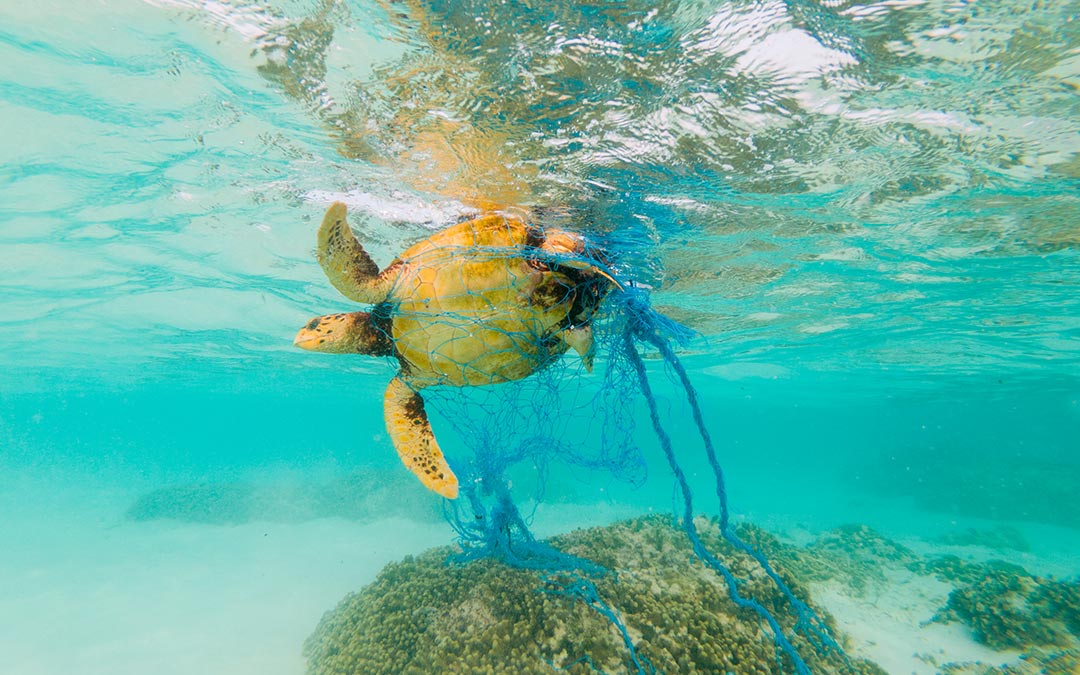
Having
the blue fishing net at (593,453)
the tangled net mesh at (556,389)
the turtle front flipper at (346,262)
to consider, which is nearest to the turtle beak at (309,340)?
the turtle front flipper at (346,262)

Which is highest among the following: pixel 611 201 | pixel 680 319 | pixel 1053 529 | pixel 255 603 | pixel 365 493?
pixel 611 201

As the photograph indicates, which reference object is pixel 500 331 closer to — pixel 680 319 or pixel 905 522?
pixel 680 319

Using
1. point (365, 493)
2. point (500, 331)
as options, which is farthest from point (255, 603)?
point (500, 331)

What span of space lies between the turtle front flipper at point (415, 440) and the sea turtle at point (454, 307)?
11 mm

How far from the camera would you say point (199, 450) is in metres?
102

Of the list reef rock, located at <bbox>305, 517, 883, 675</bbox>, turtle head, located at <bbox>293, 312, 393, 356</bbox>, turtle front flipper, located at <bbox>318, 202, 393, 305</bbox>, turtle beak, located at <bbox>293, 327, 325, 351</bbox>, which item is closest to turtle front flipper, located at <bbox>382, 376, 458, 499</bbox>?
turtle head, located at <bbox>293, 312, 393, 356</bbox>

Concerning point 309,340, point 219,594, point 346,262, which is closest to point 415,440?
point 309,340

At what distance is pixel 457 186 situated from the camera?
8164mm

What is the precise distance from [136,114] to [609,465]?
8999 millimetres

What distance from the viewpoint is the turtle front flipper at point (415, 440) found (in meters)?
4.31

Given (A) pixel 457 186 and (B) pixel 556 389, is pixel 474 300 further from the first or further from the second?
(A) pixel 457 186

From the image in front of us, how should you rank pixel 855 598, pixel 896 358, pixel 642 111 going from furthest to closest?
pixel 896 358
pixel 855 598
pixel 642 111

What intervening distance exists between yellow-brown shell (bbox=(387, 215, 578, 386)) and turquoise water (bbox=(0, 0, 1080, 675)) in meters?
2.41

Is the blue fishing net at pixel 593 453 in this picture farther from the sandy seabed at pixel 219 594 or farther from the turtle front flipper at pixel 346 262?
the sandy seabed at pixel 219 594
